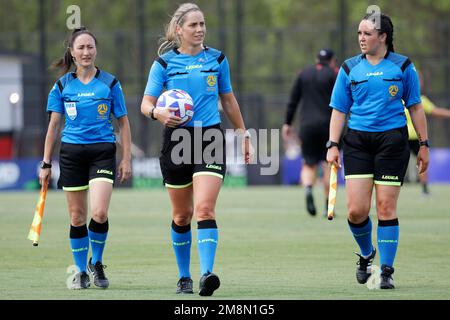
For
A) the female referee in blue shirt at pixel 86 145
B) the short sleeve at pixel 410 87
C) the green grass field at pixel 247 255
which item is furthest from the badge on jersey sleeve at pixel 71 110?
the short sleeve at pixel 410 87

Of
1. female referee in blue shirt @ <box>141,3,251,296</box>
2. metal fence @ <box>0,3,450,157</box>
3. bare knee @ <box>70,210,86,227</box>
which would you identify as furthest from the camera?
metal fence @ <box>0,3,450,157</box>

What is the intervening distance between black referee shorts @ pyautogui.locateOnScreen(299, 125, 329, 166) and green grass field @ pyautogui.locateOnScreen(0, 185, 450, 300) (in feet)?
2.94

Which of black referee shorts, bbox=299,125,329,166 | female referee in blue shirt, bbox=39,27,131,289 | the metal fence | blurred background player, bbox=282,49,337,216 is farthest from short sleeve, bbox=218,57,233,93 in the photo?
the metal fence

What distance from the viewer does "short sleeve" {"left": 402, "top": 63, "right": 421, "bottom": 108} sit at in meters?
9.67

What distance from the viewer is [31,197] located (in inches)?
981

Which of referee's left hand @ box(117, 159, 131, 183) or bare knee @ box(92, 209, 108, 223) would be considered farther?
referee's left hand @ box(117, 159, 131, 183)

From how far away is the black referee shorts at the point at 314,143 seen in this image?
677 inches

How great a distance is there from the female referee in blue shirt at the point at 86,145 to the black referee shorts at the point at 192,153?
84 centimetres

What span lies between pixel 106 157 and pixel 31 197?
15299 millimetres

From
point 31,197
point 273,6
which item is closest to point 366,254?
point 31,197

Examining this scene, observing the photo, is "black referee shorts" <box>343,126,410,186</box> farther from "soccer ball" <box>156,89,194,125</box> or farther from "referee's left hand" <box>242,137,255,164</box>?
"soccer ball" <box>156,89,194,125</box>

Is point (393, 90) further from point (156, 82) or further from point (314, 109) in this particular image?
point (314, 109)

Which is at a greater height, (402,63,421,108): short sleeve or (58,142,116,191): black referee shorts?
(402,63,421,108): short sleeve

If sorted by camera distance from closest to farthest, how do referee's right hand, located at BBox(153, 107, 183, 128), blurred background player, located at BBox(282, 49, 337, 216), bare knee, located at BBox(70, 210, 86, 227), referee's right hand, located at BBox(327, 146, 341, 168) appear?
referee's right hand, located at BBox(153, 107, 183, 128) → referee's right hand, located at BBox(327, 146, 341, 168) → bare knee, located at BBox(70, 210, 86, 227) → blurred background player, located at BBox(282, 49, 337, 216)
